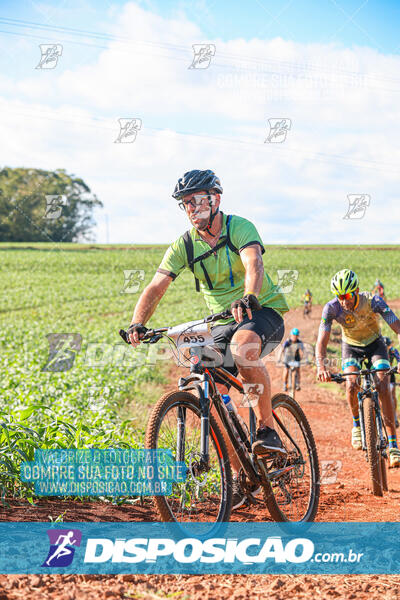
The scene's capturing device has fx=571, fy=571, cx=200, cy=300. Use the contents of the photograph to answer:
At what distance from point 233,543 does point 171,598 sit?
790 millimetres

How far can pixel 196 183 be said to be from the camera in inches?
167

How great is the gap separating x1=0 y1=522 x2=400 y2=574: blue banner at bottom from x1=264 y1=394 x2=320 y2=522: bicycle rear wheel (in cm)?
58

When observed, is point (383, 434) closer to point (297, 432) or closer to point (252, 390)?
point (297, 432)

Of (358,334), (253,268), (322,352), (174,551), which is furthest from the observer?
(358,334)

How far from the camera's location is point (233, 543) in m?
3.70

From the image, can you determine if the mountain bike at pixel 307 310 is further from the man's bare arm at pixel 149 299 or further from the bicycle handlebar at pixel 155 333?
the bicycle handlebar at pixel 155 333

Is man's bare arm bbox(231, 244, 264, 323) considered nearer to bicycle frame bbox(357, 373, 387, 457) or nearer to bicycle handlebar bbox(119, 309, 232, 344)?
bicycle handlebar bbox(119, 309, 232, 344)

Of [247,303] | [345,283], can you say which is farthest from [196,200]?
[345,283]

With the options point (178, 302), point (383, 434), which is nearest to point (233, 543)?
point (383, 434)

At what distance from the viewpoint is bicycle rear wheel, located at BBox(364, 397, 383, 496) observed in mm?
5984

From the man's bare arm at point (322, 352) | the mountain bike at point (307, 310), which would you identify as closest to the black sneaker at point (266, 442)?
the man's bare arm at point (322, 352)

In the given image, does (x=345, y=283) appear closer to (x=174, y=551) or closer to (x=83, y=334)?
(x=174, y=551)

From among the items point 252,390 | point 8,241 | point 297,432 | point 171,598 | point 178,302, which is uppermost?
point 8,241

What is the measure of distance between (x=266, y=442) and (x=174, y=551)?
3.46 feet
